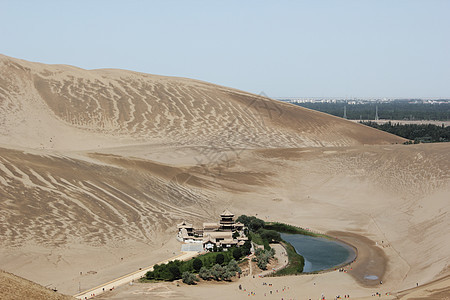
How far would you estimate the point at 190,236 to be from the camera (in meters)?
37.9

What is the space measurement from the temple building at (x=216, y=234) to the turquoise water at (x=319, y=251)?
4041 mm

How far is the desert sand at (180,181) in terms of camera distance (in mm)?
31734

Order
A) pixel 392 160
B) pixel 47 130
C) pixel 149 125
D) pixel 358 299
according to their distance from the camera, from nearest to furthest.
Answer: pixel 358 299 < pixel 392 160 < pixel 47 130 < pixel 149 125

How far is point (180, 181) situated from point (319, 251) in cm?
1773

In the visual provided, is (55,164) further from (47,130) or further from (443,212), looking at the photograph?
(443,212)

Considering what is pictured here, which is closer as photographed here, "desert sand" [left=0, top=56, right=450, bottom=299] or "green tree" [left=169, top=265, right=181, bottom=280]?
"green tree" [left=169, top=265, right=181, bottom=280]

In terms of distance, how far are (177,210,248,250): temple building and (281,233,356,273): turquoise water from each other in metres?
4.04

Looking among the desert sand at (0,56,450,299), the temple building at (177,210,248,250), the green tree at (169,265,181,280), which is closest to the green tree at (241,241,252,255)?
the temple building at (177,210,248,250)

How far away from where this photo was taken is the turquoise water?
118 ft

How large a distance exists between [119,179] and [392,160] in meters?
27.2

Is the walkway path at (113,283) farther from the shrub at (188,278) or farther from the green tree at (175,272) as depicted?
the shrub at (188,278)

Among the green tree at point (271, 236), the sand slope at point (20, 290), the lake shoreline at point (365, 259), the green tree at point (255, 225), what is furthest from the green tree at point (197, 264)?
the sand slope at point (20, 290)

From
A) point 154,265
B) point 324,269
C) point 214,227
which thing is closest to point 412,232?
point 324,269

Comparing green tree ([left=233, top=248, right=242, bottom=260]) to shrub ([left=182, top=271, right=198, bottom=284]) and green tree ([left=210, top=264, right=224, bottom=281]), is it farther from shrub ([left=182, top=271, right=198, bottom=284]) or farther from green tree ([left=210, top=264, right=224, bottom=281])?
shrub ([left=182, top=271, right=198, bottom=284])
